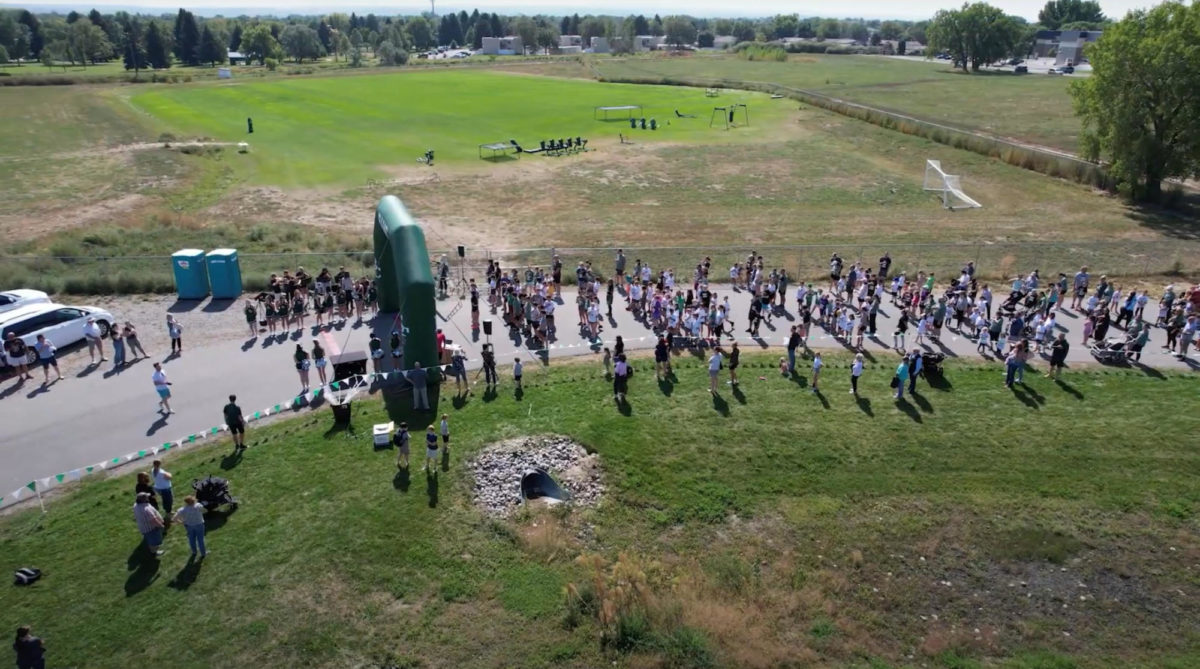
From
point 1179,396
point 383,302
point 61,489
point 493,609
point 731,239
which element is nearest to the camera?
point 493,609

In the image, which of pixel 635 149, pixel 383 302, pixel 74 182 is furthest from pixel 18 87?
pixel 383 302

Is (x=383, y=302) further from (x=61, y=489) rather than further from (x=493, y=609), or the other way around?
(x=493, y=609)

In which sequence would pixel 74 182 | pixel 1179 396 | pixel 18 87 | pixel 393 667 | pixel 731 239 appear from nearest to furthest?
pixel 393 667 < pixel 1179 396 < pixel 731 239 < pixel 74 182 < pixel 18 87

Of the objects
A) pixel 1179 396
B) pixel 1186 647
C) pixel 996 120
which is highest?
pixel 996 120

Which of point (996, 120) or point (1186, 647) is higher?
point (996, 120)

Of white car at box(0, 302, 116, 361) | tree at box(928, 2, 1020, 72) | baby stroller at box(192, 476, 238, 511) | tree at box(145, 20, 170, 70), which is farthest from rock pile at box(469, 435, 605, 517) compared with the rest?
tree at box(145, 20, 170, 70)

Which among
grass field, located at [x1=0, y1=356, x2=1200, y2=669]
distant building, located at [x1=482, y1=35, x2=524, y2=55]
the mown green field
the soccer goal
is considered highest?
distant building, located at [x1=482, y1=35, x2=524, y2=55]

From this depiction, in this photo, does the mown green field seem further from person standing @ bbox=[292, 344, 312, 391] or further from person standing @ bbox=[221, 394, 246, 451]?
person standing @ bbox=[221, 394, 246, 451]

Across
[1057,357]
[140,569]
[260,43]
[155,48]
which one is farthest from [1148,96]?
[260,43]
